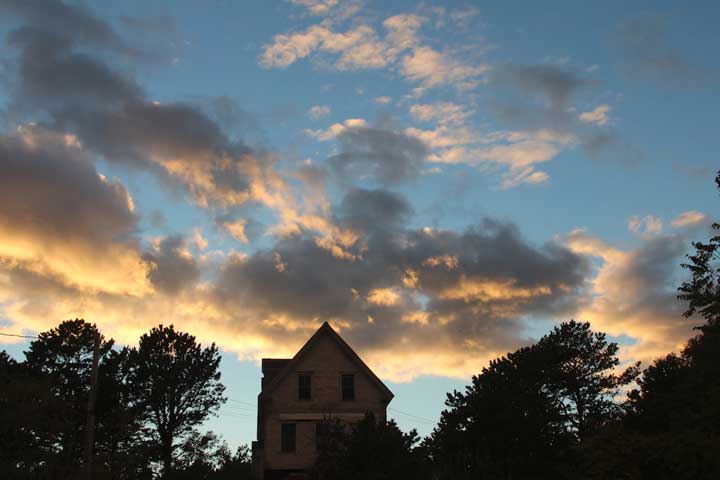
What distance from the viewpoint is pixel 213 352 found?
2603 inches

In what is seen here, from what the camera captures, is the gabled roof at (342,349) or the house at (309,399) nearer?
the house at (309,399)

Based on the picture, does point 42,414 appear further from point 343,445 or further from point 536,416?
point 536,416

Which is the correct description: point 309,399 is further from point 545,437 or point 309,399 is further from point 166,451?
point 166,451

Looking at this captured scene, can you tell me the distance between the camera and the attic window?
48.2 meters

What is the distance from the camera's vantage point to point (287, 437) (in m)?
46.8

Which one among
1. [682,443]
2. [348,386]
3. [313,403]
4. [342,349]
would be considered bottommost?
[682,443]

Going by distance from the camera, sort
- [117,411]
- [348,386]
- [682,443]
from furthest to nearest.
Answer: [117,411] < [348,386] < [682,443]

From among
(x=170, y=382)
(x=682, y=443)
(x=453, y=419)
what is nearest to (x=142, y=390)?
(x=170, y=382)

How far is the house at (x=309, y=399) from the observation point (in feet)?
152

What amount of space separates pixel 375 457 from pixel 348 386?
18779 millimetres

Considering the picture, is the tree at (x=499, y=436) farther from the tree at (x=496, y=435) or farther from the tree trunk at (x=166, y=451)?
the tree trunk at (x=166, y=451)

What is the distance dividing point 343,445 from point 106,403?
35.3 metres

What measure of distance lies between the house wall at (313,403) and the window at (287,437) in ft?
0.78

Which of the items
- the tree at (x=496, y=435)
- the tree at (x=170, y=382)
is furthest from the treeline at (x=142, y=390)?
the tree at (x=496, y=435)
